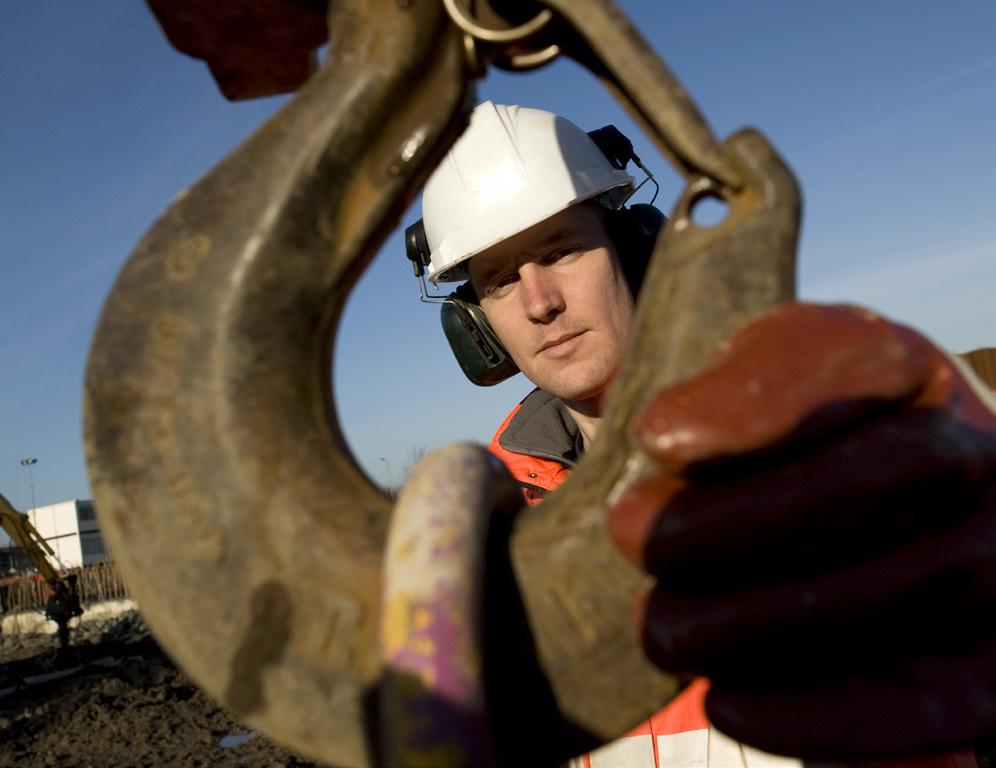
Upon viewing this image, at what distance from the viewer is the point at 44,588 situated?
930 inches

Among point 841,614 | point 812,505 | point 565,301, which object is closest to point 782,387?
point 812,505

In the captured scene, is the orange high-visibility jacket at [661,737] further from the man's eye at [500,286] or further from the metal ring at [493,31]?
the metal ring at [493,31]

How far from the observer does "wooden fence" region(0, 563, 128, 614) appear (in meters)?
22.6

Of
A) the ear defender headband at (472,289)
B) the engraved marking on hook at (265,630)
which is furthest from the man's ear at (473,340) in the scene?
the engraved marking on hook at (265,630)

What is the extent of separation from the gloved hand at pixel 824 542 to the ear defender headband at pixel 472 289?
2.35 metres

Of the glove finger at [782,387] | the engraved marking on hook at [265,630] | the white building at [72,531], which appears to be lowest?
the white building at [72,531]

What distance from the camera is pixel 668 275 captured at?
0.99 metres

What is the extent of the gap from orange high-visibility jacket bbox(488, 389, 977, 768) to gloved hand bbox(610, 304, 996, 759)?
1005 mm

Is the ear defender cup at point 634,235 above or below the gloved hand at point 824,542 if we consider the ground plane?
above

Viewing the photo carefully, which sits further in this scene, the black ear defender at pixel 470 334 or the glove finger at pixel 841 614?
the black ear defender at pixel 470 334

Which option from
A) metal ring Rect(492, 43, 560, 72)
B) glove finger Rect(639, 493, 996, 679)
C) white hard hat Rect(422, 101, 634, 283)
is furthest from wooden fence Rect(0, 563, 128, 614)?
glove finger Rect(639, 493, 996, 679)

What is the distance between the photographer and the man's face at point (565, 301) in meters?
2.94

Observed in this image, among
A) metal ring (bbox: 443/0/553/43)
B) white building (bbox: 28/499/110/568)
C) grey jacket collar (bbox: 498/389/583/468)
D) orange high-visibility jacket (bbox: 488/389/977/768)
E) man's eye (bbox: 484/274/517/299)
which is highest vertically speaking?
metal ring (bbox: 443/0/553/43)

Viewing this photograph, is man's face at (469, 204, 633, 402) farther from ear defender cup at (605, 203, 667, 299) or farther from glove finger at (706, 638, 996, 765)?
glove finger at (706, 638, 996, 765)
